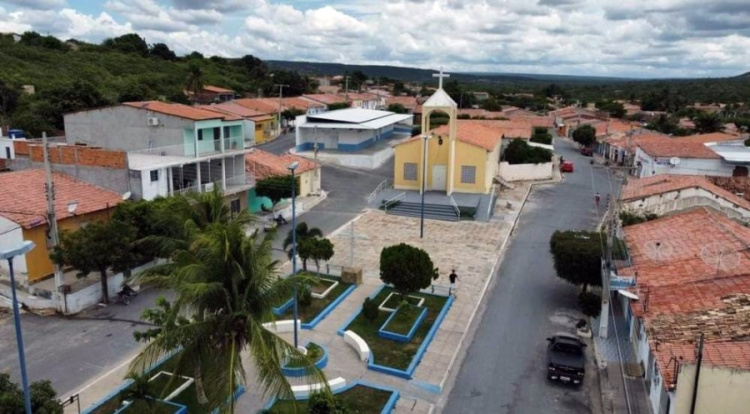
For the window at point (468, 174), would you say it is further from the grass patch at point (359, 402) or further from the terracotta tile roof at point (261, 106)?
the terracotta tile roof at point (261, 106)

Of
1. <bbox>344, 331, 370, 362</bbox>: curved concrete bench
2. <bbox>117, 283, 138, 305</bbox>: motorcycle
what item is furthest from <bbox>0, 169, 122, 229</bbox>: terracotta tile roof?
<bbox>344, 331, 370, 362</bbox>: curved concrete bench

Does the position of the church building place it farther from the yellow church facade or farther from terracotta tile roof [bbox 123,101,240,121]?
terracotta tile roof [bbox 123,101,240,121]

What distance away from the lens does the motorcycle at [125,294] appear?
866 inches

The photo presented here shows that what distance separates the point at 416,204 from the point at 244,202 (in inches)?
436

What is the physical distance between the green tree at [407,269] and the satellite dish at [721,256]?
930 centimetres

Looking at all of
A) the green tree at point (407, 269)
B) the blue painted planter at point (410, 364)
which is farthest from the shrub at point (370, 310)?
the blue painted planter at point (410, 364)

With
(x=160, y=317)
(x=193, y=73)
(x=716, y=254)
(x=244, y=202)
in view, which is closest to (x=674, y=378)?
(x=716, y=254)

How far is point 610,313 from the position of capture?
70.5ft

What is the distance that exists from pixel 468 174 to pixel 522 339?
886 inches

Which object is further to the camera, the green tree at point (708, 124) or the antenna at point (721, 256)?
the green tree at point (708, 124)

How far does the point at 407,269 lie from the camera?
66.9 ft

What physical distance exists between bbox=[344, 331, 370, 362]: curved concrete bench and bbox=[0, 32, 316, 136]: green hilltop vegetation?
39.9 metres

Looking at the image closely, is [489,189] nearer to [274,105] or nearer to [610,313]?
[610,313]

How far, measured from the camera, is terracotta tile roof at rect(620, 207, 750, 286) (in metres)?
18.5
